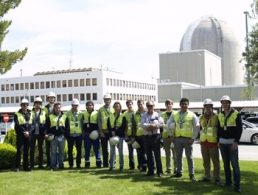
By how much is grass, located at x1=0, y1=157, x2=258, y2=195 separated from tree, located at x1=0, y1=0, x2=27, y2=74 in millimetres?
3873

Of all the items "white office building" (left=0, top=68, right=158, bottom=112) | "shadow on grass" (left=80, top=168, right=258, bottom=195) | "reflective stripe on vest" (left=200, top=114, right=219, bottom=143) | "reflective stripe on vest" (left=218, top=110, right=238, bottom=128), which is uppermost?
"white office building" (left=0, top=68, right=158, bottom=112)

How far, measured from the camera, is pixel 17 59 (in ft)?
49.0

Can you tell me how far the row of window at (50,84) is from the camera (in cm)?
9775

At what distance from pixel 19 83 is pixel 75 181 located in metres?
98.9

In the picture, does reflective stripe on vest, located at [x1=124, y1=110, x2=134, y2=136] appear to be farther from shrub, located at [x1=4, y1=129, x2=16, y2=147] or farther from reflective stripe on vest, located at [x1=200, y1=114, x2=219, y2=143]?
shrub, located at [x1=4, y1=129, x2=16, y2=147]

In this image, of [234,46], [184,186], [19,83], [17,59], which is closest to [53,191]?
[184,186]

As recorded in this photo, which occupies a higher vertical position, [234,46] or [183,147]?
[234,46]

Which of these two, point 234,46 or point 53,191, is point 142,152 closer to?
point 53,191

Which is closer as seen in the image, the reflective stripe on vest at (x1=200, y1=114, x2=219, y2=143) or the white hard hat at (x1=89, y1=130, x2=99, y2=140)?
the reflective stripe on vest at (x1=200, y1=114, x2=219, y2=143)

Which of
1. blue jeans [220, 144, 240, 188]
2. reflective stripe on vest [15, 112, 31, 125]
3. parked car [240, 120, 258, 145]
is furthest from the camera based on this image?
parked car [240, 120, 258, 145]

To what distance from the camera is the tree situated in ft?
46.4

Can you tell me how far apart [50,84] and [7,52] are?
88.8 meters

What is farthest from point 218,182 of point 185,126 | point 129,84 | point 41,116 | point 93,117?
point 129,84

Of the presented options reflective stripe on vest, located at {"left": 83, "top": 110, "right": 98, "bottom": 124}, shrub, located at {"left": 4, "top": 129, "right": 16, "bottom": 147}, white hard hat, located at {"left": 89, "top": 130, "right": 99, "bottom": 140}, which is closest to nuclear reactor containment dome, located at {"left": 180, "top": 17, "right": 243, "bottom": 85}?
shrub, located at {"left": 4, "top": 129, "right": 16, "bottom": 147}
